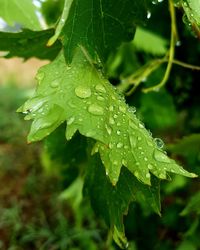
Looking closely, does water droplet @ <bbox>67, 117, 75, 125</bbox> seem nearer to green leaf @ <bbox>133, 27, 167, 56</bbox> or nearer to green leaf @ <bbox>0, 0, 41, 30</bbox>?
green leaf @ <bbox>0, 0, 41, 30</bbox>

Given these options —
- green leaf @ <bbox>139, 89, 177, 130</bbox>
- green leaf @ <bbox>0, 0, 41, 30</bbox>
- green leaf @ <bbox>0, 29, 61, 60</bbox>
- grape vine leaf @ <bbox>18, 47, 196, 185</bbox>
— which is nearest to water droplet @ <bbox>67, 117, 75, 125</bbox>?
grape vine leaf @ <bbox>18, 47, 196, 185</bbox>

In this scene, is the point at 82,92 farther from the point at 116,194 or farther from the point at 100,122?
the point at 116,194

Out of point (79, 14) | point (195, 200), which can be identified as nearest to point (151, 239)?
point (195, 200)

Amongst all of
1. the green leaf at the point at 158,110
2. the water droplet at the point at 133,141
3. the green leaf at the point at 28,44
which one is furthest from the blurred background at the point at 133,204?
the water droplet at the point at 133,141

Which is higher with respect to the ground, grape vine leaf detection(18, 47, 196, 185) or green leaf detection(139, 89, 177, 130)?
grape vine leaf detection(18, 47, 196, 185)

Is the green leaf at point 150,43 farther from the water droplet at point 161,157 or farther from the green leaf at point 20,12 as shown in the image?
the water droplet at point 161,157
